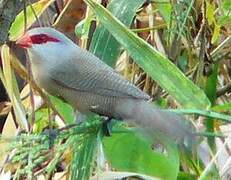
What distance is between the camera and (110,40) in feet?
5.12

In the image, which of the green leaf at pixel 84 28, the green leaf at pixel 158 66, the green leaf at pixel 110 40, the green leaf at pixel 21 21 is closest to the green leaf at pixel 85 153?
the green leaf at pixel 158 66

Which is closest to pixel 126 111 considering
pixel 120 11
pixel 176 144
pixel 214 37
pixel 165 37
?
pixel 176 144

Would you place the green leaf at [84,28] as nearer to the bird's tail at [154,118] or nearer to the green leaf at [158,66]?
the green leaf at [158,66]

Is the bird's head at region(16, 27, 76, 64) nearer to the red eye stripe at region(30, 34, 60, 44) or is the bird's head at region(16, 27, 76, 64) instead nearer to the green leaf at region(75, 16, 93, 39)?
the red eye stripe at region(30, 34, 60, 44)

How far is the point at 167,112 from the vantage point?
1.22m

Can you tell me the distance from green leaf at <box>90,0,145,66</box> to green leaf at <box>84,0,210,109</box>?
15 centimetres

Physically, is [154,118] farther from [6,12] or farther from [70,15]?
[70,15]

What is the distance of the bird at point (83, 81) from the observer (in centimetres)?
131

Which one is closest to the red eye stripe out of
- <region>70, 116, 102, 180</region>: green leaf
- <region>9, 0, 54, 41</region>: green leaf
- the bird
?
the bird

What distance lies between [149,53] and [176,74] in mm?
66

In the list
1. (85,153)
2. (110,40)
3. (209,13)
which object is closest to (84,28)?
(110,40)

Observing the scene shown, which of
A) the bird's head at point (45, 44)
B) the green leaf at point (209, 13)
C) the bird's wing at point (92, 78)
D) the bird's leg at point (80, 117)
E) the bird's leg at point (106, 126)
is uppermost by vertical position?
the bird's head at point (45, 44)

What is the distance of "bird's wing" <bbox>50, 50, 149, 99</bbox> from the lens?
1332 millimetres

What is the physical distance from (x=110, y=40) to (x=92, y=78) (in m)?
0.23
